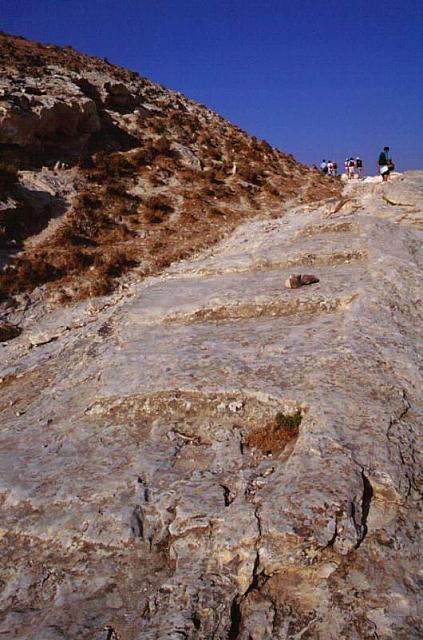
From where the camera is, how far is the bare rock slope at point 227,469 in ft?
17.2

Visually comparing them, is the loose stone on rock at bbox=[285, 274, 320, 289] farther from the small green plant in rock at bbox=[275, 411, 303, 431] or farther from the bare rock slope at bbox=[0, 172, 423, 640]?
the small green plant in rock at bbox=[275, 411, 303, 431]

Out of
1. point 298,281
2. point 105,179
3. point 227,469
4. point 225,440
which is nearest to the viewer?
point 227,469

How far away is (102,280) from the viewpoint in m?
18.6

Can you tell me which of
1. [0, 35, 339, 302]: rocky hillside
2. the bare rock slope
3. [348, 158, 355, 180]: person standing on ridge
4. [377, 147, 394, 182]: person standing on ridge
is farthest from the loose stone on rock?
[348, 158, 355, 180]: person standing on ridge

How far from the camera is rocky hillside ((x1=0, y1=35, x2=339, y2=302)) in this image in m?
20.2

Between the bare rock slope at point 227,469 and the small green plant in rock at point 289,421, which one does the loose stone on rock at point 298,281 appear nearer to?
the bare rock slope at point 227,469

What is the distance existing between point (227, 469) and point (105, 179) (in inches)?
923

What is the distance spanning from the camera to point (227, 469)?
7.21m

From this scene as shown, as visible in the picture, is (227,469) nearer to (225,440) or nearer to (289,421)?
(225,440)

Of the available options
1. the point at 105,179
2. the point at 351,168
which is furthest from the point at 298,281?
the point at 351,168

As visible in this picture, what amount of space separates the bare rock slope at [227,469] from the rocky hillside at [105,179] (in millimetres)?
7695

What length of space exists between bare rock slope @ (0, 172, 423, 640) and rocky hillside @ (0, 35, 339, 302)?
7.70 meters

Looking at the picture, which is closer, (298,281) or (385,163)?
(298,281)

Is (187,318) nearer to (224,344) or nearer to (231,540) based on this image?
(224,344)
